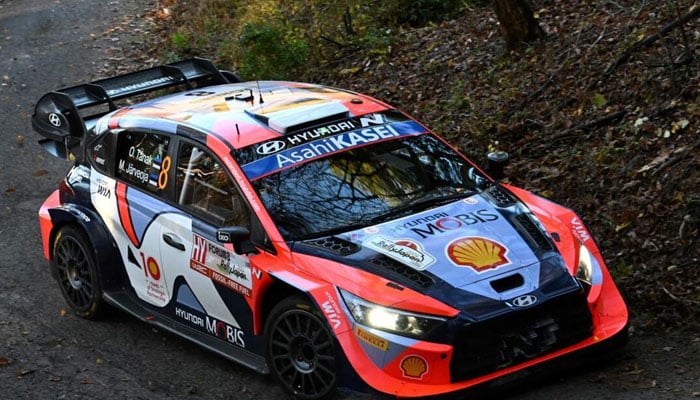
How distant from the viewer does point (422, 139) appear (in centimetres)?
759

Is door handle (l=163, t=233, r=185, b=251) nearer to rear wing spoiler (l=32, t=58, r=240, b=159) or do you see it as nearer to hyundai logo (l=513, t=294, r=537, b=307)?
rear wing spoiler (l=32, t=58, r=240, b=159)

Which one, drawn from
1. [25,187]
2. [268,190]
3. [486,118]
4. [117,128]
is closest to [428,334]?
[268,190]

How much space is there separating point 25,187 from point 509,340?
25.9 feet

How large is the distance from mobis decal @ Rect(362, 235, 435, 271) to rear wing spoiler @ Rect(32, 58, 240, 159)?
11.2 feet

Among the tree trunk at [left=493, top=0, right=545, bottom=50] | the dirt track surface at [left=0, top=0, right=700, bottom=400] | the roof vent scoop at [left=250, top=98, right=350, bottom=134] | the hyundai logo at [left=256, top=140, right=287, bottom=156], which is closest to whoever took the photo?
the dirt track surface at [left=0, top=0, right=700, bottom=400]

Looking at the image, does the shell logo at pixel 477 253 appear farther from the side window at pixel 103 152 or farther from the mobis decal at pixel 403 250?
the side window at pixel 103 152

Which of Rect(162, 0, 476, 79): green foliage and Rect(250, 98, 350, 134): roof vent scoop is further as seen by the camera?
Rect(162, 0, 476, 79): green foliage

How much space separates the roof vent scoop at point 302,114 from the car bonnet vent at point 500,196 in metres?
1.14

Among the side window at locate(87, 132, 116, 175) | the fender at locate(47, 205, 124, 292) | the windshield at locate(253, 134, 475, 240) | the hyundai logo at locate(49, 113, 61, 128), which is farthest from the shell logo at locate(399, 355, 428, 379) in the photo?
the hyundai logo at locate(49, 113, 61, 128)

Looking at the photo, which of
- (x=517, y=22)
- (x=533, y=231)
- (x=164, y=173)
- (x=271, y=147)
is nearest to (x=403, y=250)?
(x=533, y=231)

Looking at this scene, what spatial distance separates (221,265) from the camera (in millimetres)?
6938

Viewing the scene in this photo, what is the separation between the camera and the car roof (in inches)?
288

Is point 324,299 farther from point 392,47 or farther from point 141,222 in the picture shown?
point 392,47

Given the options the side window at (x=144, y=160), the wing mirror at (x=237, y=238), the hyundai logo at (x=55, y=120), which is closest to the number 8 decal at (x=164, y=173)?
the side window at (x=144, y=160)
